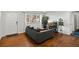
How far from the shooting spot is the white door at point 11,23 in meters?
1.85

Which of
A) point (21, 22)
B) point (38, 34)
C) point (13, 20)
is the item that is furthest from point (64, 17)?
point (13, 20)

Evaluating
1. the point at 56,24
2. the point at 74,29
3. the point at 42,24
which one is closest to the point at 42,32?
the point at 42,24

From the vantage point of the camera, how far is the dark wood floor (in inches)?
72.1

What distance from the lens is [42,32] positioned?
1.90 metres

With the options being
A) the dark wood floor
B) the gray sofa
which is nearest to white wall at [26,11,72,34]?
the dark wood floor

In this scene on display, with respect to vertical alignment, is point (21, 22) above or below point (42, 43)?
above

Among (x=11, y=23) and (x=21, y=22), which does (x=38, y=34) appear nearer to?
(x=21, y=22)

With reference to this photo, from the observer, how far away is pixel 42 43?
184cm

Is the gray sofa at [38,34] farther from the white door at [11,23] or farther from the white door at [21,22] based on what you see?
the white door at [11,23]

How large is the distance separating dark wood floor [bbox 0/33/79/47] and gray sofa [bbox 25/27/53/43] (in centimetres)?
6

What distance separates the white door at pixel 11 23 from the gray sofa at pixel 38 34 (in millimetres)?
221

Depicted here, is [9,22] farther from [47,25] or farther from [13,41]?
[47,25]

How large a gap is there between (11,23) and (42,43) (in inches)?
24.6

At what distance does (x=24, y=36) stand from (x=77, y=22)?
3.06 feet
